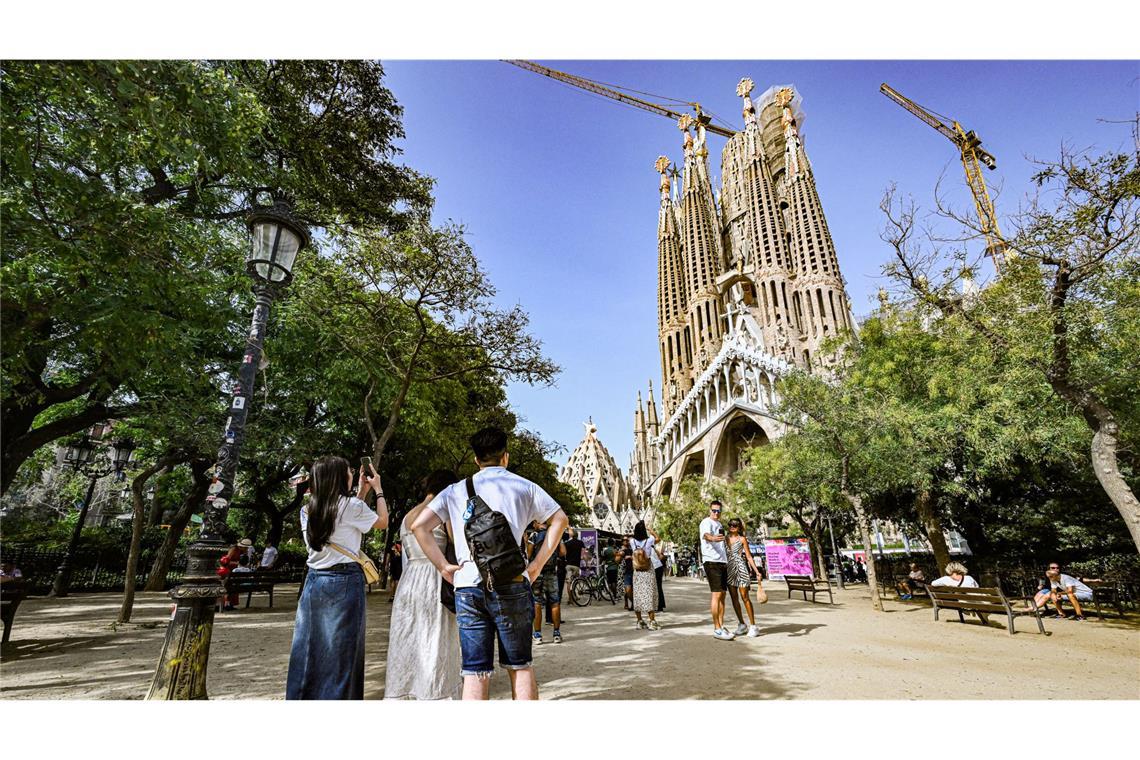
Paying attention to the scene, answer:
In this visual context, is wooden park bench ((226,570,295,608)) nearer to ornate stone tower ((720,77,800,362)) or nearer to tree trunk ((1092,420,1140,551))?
tree trunk ((1092,420,1140,551))

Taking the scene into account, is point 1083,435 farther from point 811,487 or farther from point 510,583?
point 510,583

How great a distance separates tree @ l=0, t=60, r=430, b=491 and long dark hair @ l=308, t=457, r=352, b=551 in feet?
12.2

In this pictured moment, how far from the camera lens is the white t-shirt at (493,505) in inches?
109

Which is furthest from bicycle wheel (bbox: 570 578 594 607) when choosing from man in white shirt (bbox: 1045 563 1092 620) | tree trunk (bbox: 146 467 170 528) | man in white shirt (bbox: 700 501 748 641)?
tree trunk (bbox: 146 467 170 528)

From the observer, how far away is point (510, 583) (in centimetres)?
266

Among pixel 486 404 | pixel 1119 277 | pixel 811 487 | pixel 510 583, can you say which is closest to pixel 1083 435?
pixel 1119 277

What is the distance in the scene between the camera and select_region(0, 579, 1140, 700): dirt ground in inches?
183

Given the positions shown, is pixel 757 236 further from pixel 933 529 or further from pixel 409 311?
pixel 409 311

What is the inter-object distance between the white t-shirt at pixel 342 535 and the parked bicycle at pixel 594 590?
38.3 feet

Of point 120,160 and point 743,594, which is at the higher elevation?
point 120,160

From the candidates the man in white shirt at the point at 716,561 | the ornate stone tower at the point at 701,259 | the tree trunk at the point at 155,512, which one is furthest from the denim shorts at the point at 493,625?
the ornate stone tower at the point at 701,259

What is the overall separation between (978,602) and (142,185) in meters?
15.7

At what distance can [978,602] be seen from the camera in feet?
29.2

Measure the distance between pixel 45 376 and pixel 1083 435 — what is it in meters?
24.0
